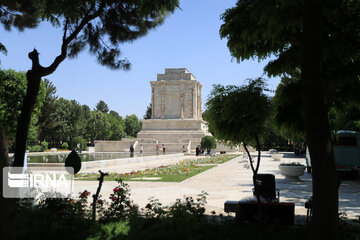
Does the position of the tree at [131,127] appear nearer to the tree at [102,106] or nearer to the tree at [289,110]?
the tree at [102,106]

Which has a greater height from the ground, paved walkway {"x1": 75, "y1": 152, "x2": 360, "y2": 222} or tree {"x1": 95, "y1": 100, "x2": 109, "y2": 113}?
tree {"x1": 95, "y1": 100, "x2": 109, "y2": 113}

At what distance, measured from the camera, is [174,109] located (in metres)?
62.4

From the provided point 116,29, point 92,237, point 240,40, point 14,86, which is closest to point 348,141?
point 240,40

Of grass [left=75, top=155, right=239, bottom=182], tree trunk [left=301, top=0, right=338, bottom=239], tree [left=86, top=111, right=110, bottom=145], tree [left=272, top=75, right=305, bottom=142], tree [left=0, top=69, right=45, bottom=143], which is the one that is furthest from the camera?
tree [left=86, top=111, right=110, bottom=145]

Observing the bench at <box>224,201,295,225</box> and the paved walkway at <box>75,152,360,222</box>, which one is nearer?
the bench at <box>224,201,295,225</box>

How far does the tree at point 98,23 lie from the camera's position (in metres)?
6.49

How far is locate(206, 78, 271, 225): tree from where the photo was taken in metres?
5.81

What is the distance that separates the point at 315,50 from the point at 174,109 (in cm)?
5860

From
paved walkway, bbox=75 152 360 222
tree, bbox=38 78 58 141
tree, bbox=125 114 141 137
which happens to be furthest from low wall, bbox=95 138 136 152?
tree, bbox=125 114 141 137

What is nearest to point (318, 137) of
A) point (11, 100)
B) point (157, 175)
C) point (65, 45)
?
point (65, 45)

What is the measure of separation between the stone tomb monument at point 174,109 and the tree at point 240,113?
167ft

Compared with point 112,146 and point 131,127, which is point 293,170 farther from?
point 131,127

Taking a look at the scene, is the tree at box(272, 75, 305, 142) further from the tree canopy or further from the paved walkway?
the paved walkway

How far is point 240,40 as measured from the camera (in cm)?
667
